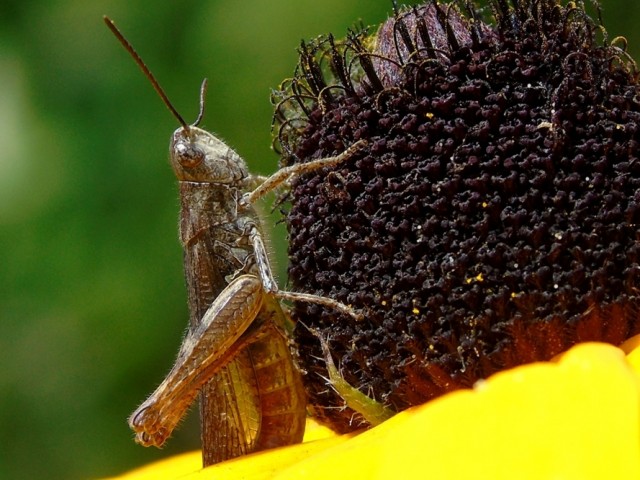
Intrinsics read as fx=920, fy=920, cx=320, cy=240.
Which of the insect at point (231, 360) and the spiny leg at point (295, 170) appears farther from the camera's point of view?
the insect at point (231, 360)

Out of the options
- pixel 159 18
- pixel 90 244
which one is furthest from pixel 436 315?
pixel 159 18

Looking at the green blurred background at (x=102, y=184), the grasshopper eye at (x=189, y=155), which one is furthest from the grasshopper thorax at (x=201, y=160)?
the green blurred background at (x=102, y=184)

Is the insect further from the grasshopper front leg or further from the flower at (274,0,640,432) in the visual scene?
the flower at (274,0,640,432)

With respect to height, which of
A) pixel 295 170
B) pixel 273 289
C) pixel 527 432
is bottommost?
pixel 527 432

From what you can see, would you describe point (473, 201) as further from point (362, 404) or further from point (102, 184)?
point (102, 184)

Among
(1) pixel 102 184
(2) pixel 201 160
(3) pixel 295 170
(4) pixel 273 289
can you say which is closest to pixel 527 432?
(3) pixel 295 170

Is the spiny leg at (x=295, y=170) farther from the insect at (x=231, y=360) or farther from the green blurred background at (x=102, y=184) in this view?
the green blurred background at (x=102, y=184)

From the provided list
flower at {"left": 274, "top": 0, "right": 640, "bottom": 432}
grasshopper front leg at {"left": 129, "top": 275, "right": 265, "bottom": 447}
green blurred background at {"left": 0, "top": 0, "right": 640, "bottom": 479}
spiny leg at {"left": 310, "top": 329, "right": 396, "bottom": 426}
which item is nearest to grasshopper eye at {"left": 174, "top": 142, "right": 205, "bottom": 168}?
grasshopper front leg at {"left": 129, "top": 275, "right": 265, "bottom": 447}
